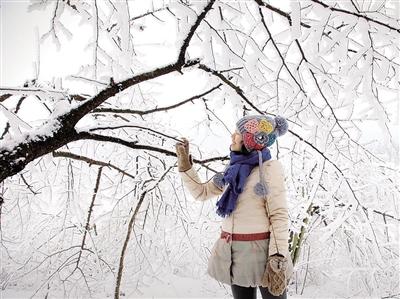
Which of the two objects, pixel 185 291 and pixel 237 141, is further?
pixel 185 291

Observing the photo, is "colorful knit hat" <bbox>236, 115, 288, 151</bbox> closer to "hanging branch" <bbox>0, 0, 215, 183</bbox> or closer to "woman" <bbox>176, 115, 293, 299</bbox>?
"woman" <bbox>176, 115, 293, 299</bbox>

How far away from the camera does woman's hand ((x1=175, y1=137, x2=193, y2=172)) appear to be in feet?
6.51

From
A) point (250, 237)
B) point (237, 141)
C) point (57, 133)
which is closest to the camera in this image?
point (57, 133)

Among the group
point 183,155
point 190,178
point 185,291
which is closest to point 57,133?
point 183,155

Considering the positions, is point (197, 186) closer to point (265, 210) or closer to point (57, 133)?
point (265, 210)

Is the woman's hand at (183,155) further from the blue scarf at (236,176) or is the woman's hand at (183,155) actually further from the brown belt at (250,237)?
the brown belt at (250,237)

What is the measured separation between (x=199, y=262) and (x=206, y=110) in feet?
20.8

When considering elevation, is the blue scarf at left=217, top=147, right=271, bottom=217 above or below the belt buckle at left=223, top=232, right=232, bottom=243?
above

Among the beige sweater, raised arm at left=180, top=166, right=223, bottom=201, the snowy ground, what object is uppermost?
raised arm at left=180, top=166, right=223, bottom=201

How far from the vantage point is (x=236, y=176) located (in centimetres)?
197

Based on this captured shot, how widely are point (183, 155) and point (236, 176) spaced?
Answer: 299mm

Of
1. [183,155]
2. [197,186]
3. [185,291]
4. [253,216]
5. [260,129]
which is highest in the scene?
[260,129]

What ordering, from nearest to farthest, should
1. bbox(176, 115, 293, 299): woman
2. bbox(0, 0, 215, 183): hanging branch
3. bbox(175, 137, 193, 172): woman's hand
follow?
1. bbox(0, 0, 215, 183): hanging branch
2. bbox(176, 115, 293, 299): woman
3. bbox(175, 137, 193, 172): woman's hand

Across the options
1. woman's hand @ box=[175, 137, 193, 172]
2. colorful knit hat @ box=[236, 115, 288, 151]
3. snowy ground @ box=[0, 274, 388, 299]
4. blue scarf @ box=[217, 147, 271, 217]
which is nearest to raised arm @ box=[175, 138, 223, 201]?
woman's hand @ box=[175, 137, 193, 172]
